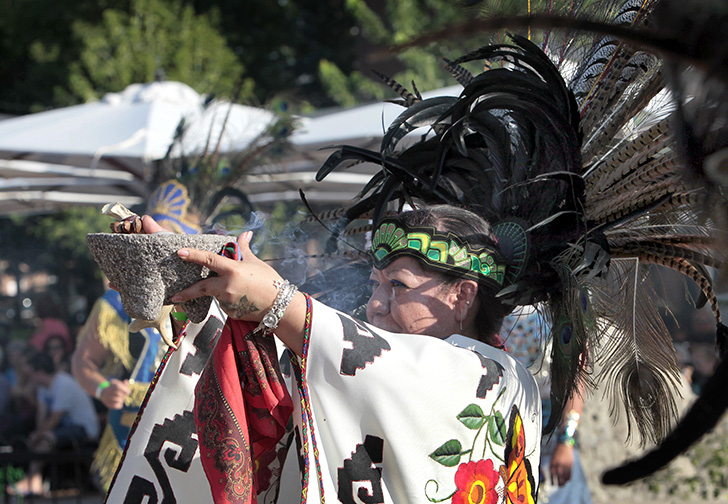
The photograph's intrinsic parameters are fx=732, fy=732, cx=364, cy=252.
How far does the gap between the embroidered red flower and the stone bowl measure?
2.32ft

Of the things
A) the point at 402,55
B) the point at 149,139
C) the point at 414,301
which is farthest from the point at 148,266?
the point at 402,55

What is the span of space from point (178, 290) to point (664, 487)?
5.58 metres

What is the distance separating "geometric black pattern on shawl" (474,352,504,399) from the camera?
5.41 ft

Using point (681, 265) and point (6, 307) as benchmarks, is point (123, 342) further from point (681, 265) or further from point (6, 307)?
point (6, 307)

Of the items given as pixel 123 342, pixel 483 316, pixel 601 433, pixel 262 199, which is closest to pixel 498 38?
pixel 483 316

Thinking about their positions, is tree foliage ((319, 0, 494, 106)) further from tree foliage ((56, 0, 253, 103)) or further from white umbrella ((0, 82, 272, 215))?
white umbrella ((0, 82, 272, 215))

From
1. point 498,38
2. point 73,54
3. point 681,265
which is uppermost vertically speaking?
point 73,54

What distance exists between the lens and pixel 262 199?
307 inches

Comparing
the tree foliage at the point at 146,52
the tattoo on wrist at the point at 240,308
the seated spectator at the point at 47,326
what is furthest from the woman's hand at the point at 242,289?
the tree foliage at the point at 146,52

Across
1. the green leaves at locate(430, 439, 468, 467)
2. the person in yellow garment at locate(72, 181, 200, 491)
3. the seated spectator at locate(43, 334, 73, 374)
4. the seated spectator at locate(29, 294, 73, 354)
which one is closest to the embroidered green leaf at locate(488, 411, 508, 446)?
the green leaves at locate(430, 439, 468, 467)

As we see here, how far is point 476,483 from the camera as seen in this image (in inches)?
63.9

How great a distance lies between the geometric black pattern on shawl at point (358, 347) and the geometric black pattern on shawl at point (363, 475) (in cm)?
17

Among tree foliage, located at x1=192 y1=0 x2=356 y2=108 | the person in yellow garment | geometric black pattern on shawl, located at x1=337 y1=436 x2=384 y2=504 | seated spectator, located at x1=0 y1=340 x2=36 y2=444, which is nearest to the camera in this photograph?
geometric black pattern on shawl, located at x1=337 y1=436 x2=384 y2=504

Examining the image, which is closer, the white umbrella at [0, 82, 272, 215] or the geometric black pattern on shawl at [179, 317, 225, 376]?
the geometric black pattern on shawl at [179, 317, 225, 376]
